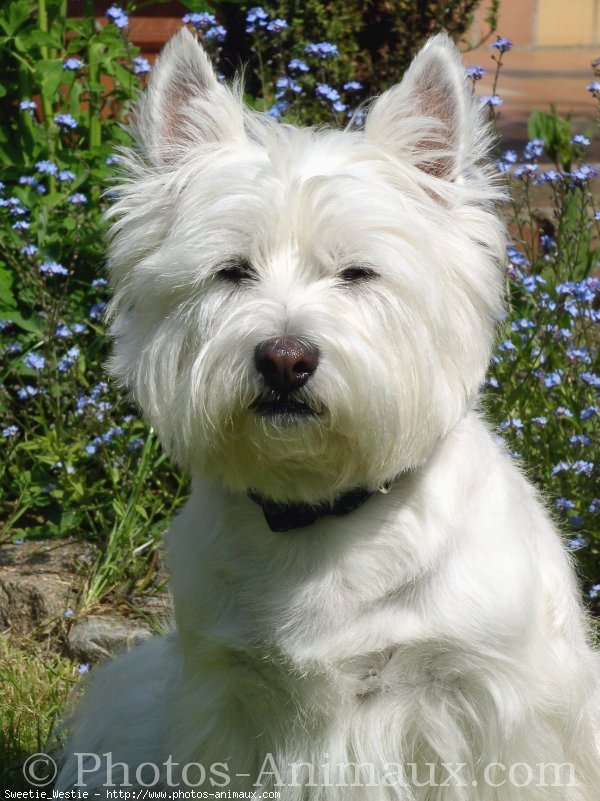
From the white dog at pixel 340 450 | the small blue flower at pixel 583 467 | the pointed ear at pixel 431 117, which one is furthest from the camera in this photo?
the small blue flower at pixel 583 467

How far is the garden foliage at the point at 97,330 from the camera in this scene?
3.75 meters

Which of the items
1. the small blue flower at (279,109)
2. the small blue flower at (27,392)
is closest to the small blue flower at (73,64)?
the small blue flower at (279,109)

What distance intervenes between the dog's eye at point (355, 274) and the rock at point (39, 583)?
75.7 inches

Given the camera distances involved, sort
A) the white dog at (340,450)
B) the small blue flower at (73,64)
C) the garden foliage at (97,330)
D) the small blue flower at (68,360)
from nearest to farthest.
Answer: the white dog at (340,450), the garden foliage at (97,330), the small blue flower at (68,360), the small blue flower at (73,64)

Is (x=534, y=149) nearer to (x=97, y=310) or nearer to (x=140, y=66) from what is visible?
(x=140, y=66)

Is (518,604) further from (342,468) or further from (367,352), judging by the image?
(367,352)

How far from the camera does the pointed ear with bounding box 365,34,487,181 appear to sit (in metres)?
2.38

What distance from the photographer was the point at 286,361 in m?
2.13

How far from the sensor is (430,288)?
229 centimetres

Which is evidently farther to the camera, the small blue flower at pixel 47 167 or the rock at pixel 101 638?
the small blue flower at pixel 47 167

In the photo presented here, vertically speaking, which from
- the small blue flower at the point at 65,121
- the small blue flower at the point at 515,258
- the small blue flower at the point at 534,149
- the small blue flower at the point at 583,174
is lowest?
the small blue flower at the point at 515,258

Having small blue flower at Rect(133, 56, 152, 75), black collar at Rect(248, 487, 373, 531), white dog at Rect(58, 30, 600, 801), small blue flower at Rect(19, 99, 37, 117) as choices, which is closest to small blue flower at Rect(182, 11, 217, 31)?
small blue flower at Rect(133, 56, 152, 75)

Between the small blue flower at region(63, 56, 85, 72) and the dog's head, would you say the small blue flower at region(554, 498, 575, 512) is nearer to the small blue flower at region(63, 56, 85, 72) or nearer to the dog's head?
the dog's head

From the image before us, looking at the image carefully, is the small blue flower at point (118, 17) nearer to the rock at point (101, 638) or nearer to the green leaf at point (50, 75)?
the green leaf at point (50, 75)
